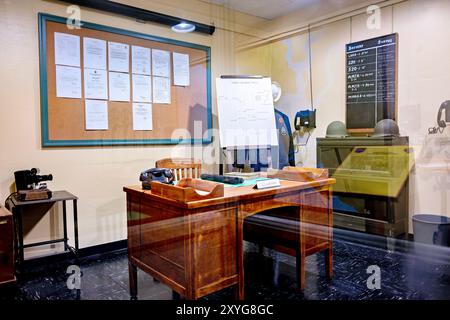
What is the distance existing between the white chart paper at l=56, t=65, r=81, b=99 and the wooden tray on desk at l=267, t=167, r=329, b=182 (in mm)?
1817

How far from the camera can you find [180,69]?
3.57 metres

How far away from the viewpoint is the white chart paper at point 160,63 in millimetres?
3389

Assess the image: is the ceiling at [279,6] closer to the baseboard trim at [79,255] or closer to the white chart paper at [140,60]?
the white chart paper at [140,60]

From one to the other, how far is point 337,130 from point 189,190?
2.38 meters

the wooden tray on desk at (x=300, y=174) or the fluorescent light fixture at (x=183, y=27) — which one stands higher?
the fluorescent light fixture at (x=183, y=27)

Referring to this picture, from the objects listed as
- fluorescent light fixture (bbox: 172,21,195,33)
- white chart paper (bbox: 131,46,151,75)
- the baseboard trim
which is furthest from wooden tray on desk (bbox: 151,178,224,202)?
fluorescent light fixture (bbox: 172,21,195,33)

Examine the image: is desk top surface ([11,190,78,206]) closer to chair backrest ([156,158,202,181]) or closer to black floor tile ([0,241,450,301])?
black floor tile ([0,241,450,301])

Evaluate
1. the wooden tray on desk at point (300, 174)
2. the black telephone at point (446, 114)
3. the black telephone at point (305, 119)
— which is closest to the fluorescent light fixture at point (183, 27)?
the black telephone at point (305, 119)

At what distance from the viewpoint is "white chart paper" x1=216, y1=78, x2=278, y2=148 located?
325cm

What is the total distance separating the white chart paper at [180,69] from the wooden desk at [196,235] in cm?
176

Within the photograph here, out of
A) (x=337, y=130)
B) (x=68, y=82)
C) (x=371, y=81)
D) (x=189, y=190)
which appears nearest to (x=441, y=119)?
(x=371, y=81)

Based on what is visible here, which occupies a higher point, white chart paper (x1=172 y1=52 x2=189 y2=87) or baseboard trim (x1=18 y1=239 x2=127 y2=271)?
white chart paper (x1=172 y1=52 x2=189 y2=87)
